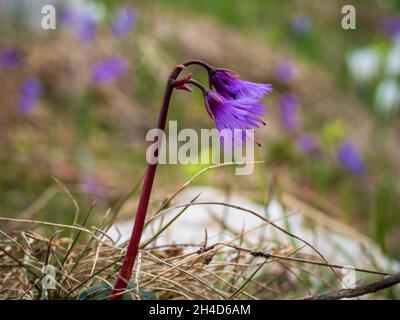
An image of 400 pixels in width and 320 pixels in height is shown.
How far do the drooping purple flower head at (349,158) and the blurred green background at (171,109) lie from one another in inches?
3.0

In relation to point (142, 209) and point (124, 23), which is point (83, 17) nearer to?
point (124, 23)

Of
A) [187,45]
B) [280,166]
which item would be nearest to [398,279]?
[280,166]

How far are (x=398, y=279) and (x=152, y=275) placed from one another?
0.48 metres

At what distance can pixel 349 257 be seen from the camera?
2.25m

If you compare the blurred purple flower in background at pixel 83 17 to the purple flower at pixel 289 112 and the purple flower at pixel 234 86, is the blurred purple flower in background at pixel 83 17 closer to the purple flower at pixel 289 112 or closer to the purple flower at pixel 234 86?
the purple flower at pixel 289 112

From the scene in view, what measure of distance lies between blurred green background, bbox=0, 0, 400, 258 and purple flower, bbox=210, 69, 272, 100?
1145mm

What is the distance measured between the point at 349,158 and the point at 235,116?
9.61 feet

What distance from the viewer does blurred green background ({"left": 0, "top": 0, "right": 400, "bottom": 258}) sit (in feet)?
11.1

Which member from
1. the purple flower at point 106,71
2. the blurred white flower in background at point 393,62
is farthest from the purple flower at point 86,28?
the blurred white flower in background at point 393,62

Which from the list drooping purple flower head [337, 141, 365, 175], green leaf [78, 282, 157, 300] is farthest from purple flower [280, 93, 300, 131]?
green leaf [78, 282, 157, 300]

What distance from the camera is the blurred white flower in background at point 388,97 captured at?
4.88 meters

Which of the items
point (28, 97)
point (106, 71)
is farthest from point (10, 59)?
point (106, 71)

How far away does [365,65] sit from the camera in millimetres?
5363
